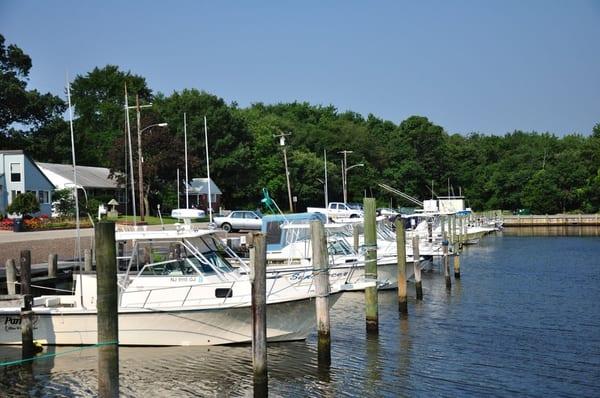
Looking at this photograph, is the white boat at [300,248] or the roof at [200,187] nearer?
the white boat at [300,248]

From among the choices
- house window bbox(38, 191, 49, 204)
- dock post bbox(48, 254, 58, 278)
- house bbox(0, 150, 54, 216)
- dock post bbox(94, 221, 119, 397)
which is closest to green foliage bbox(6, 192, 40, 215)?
house bbox(0, 150, 54, 216)

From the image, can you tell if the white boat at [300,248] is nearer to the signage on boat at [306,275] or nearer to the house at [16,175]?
the signage on boat at [306,275]

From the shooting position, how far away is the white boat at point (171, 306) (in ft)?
57.5

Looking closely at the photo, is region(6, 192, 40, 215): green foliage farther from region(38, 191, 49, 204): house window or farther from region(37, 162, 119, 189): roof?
region(37, 162, 119, 189): roof

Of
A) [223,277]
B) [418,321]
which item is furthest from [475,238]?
[223,277]

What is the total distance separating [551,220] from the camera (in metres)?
87.2

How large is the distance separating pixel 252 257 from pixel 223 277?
5.45 metres

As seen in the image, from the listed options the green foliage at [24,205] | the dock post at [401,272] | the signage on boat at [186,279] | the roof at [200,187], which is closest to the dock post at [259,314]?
the signage on boat at [186,279]

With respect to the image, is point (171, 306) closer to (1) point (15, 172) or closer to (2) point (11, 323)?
(2) point (11, 323)

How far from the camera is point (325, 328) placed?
50.8 feet

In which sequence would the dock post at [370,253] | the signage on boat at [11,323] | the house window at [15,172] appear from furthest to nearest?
the house window at [15,172] → the dock post at [370,253] → the signage on boat at [11,323]

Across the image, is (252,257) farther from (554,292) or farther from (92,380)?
(554,292)

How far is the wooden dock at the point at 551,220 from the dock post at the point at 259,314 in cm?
7759

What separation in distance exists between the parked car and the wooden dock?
45776 millimetres
